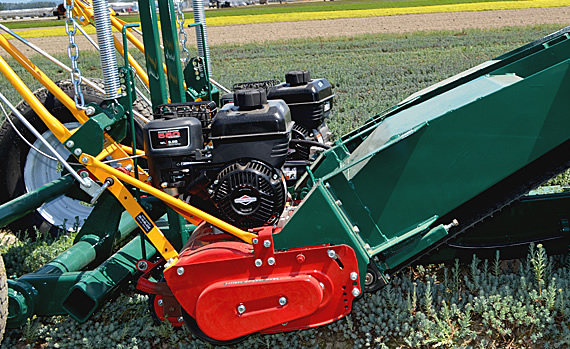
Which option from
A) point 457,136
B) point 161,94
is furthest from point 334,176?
point 161,94

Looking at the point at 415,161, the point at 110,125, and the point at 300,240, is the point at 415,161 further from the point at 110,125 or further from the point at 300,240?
the point at 110,125

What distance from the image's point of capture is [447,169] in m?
3.04

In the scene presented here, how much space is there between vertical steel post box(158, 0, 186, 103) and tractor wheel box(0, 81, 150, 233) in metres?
1.18

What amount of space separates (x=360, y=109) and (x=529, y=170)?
22.2ft

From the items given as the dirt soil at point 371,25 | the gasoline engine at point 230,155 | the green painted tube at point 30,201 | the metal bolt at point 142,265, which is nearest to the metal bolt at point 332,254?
the gasoline engine at point 230,155

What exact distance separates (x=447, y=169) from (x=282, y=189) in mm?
907

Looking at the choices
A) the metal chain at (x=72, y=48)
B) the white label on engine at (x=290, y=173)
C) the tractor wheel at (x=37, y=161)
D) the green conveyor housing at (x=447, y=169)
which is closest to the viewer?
the green conveyor housing at (x=447, y=169)

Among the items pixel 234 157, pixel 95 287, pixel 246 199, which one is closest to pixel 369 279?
pixel 246 199

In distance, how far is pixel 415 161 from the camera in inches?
121

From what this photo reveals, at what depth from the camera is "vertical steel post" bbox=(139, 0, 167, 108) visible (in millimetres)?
3580

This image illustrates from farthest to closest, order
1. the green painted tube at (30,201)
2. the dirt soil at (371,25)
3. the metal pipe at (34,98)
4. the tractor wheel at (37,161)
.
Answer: the dirt soil at (371,25) → the tractor wheel at (37,161) → the green painted tube at (30,201) → the metal pipe at (34,98)

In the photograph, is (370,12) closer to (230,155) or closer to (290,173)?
(290,173)

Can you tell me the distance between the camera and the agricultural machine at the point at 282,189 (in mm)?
3004

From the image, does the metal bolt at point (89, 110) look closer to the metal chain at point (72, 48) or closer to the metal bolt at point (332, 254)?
the metal chain at point (72, 48)
